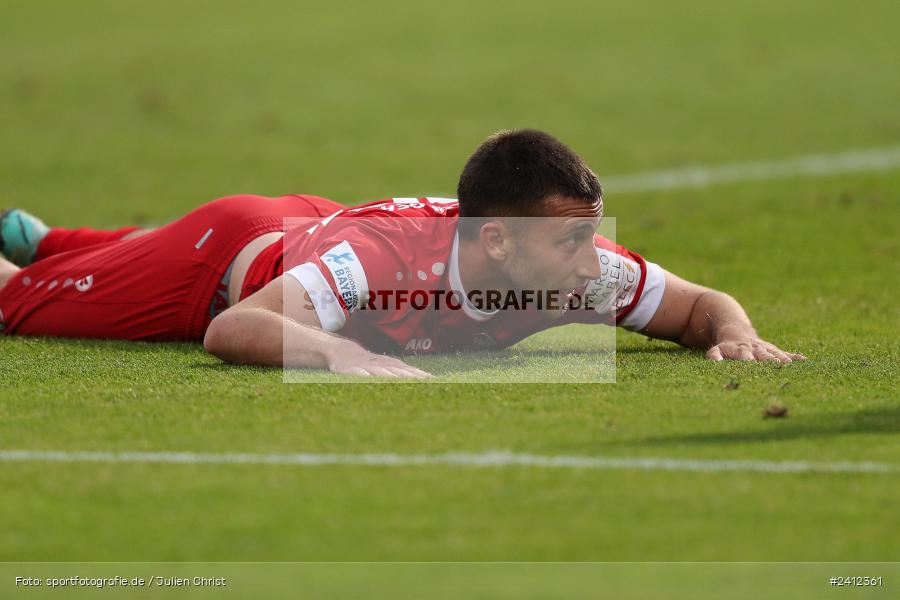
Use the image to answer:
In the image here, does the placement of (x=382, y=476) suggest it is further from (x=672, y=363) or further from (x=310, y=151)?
(x=310, y=151)

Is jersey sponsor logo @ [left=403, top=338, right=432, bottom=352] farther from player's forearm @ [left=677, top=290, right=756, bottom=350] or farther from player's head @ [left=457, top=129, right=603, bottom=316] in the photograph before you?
player's forearm @ [left=677, top=290, right=756, bottom=350]

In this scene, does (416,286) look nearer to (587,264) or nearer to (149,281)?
(587,264)

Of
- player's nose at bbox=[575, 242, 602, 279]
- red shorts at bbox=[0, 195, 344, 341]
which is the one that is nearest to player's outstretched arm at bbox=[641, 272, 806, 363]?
player's nose at bbox=[575, 242, 602, 279]

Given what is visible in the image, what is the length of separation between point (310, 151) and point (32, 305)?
10242 millimetres

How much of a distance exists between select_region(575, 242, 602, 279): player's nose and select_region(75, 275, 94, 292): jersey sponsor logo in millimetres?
3129

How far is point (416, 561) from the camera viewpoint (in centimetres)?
454

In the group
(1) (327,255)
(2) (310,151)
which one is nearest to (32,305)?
(1) (327,255)

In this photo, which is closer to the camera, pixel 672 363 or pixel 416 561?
pixel 416 561

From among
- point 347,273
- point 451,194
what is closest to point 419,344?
point 347,273

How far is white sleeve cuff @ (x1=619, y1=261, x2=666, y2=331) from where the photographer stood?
25.6 feet

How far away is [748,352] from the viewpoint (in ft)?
24.5

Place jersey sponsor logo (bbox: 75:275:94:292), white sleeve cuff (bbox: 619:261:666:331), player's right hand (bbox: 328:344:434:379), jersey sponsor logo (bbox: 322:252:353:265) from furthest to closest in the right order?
jersey sponsor logo (bbox: 75:275:94:292) < white sleeve cuff (bbox: 619:261:666:331) < jersey sponsor logo (bbox: 322:252:353:265) < player's right hand (bbox: 328:344:434:379)

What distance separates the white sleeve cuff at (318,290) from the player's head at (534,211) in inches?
30.5

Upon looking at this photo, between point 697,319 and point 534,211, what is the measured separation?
4.45ft
